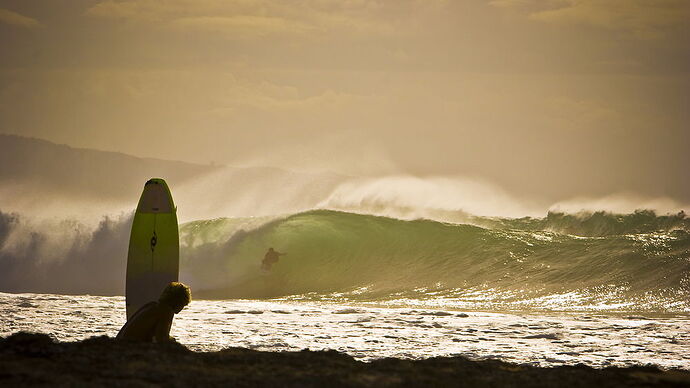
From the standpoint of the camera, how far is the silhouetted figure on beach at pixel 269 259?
52.1 feet

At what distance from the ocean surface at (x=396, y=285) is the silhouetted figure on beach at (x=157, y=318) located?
0.50m

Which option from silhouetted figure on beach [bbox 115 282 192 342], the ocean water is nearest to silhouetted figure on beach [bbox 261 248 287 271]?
the ocean water

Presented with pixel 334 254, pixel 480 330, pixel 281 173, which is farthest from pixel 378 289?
pixel 281 173

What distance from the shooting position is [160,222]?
7.31 m

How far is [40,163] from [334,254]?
4832cm

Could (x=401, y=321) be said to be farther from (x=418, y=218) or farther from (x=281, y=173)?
(x=281, y=173)

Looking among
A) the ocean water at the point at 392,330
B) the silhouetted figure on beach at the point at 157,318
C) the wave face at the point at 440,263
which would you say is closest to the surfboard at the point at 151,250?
the ocean water at the point at 392,330

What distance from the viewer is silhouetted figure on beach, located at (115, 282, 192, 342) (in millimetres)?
6188

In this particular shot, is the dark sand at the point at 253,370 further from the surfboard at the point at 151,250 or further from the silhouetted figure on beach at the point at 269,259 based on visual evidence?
the silhouetted figure on beach at the point at 269,259

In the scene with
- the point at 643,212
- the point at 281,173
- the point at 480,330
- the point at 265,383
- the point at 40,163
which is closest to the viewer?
the point at 265,383

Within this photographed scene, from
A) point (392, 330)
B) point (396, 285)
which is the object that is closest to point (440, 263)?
point (396, 285)

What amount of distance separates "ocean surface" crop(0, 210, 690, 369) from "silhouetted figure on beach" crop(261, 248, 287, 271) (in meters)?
0.19

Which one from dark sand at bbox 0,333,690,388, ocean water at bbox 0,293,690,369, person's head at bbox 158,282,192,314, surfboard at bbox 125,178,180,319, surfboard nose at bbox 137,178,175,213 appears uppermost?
surfboard nose at bbox 137,178,175,213

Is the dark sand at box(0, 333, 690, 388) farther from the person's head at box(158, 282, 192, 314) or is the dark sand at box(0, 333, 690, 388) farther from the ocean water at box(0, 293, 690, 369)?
the ocean water at box(0, 293, 690, 369)
